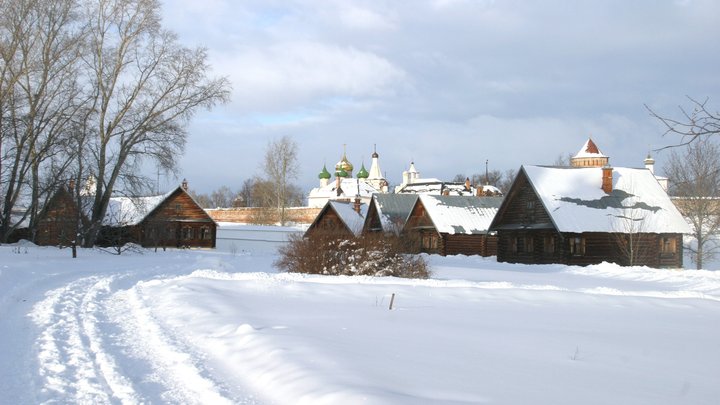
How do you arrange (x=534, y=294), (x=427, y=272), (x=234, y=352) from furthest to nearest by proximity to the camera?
(x=427, y=272), (x=534, y=294), (x=234, y=352)

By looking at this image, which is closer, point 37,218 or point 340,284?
point 340,284

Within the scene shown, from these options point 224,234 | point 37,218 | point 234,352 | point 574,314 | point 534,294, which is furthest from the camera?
point 224,234

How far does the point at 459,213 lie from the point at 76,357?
136 feet

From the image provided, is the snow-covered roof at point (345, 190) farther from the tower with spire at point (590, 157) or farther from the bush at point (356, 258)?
the bush at point (356, 258)

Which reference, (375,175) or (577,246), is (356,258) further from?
(375,175)

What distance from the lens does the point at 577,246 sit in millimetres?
37969

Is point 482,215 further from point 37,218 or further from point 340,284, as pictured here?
point 340,284

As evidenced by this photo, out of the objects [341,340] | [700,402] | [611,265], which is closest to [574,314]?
[341,340]

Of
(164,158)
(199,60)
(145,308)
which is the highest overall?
(199,60)

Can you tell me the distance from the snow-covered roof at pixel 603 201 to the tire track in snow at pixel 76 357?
2828cm

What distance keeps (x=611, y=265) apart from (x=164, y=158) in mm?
24431

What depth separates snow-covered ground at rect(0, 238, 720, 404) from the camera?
6.31 metres

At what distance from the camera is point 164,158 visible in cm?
3916

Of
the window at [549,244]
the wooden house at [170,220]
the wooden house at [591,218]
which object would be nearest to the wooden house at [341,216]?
the wooden house at [170,220]
